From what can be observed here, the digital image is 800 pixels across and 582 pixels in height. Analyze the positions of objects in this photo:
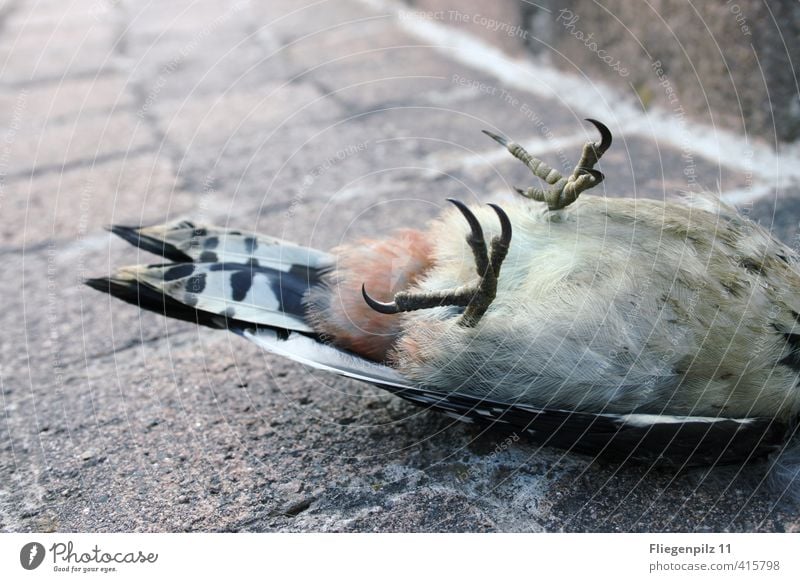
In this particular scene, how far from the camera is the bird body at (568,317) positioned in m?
1.34

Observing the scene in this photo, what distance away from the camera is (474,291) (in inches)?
55.9

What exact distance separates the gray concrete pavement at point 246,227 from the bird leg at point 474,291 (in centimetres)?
29

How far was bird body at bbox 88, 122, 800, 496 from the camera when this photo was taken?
A: 1.34m

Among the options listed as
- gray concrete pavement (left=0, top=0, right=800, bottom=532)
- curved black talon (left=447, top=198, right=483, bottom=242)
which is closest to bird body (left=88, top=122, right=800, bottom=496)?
curved black talon (left=447, top=198, right=483, bottom=242)

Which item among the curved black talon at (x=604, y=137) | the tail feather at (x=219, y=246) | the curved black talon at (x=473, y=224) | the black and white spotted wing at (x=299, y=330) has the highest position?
the curved black talon at (x=604, y=137)

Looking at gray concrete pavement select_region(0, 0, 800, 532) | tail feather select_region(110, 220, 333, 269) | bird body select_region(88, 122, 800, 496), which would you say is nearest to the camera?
bird body select_region(88, 122, 800, 496)

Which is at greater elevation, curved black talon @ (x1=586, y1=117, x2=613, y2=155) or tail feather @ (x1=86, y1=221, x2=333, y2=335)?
curved black talon @ (x1=586, y1=117, x2=613, y2=155)

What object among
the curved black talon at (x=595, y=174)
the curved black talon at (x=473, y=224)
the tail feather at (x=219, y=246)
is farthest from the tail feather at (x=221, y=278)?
the curved black talon at (x=595, y=174)

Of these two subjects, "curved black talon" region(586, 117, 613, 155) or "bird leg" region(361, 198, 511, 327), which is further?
"curved black talon" region(586, 117, 613, 155)

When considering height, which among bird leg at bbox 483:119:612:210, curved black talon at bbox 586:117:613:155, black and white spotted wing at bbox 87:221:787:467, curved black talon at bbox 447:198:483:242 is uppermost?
curved black talon at bbox 586:117:613:155

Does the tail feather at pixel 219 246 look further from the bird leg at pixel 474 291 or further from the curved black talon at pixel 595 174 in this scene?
the curved black talon at pixel 595 174

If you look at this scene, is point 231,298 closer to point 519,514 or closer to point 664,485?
point 519,514

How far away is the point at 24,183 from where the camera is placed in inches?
114

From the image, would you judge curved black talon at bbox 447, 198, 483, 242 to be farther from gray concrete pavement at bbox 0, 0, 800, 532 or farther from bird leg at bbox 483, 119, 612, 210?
gray concrete pavement at bbox 0, 0, 800, 532
